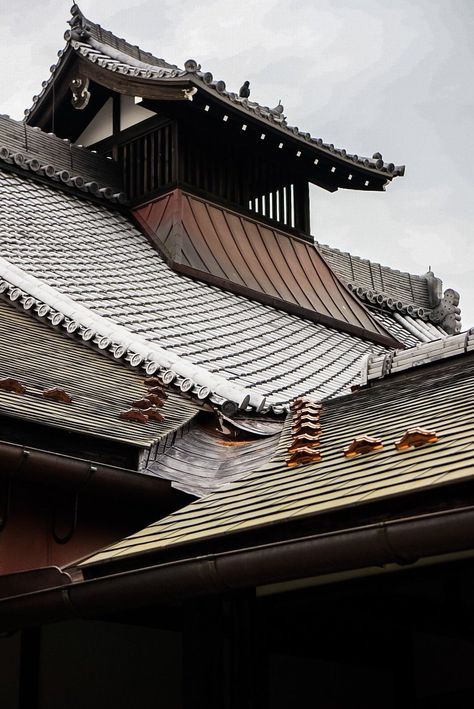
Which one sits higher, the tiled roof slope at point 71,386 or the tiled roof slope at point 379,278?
the tiled roof slope at point 379,278

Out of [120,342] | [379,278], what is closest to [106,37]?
[379,278]

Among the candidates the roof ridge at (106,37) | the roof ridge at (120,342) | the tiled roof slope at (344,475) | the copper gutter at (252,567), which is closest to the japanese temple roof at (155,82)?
the roof ridge at (106,37)

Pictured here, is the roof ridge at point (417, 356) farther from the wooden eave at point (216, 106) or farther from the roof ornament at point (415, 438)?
the wooden eave at point (216, 106)

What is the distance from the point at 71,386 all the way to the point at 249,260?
5.20m

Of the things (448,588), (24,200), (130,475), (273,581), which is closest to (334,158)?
(24,200)

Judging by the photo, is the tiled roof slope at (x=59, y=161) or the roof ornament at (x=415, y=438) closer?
the roof ornament at (x=415, y=438)

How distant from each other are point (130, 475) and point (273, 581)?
213 cm

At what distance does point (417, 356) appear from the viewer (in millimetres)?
8117

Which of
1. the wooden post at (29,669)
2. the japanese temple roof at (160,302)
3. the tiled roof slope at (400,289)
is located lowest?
the wooden post at (29,669)

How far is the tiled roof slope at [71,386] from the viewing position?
263 inches

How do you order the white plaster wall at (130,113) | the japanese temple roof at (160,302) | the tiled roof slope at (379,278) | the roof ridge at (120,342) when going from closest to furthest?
the roof ridge at (120,342) → the japanese temple roof at (160,302) → the white plaster wall at (130,113) → the tiled roof slope at (379,278)

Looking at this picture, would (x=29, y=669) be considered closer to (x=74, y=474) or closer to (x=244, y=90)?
(x=74, y=474)

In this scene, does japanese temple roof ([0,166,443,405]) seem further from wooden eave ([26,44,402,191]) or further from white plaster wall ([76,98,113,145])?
white plaster wall ([76,98,113,145])

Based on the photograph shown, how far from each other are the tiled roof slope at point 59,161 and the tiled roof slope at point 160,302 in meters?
0.17
